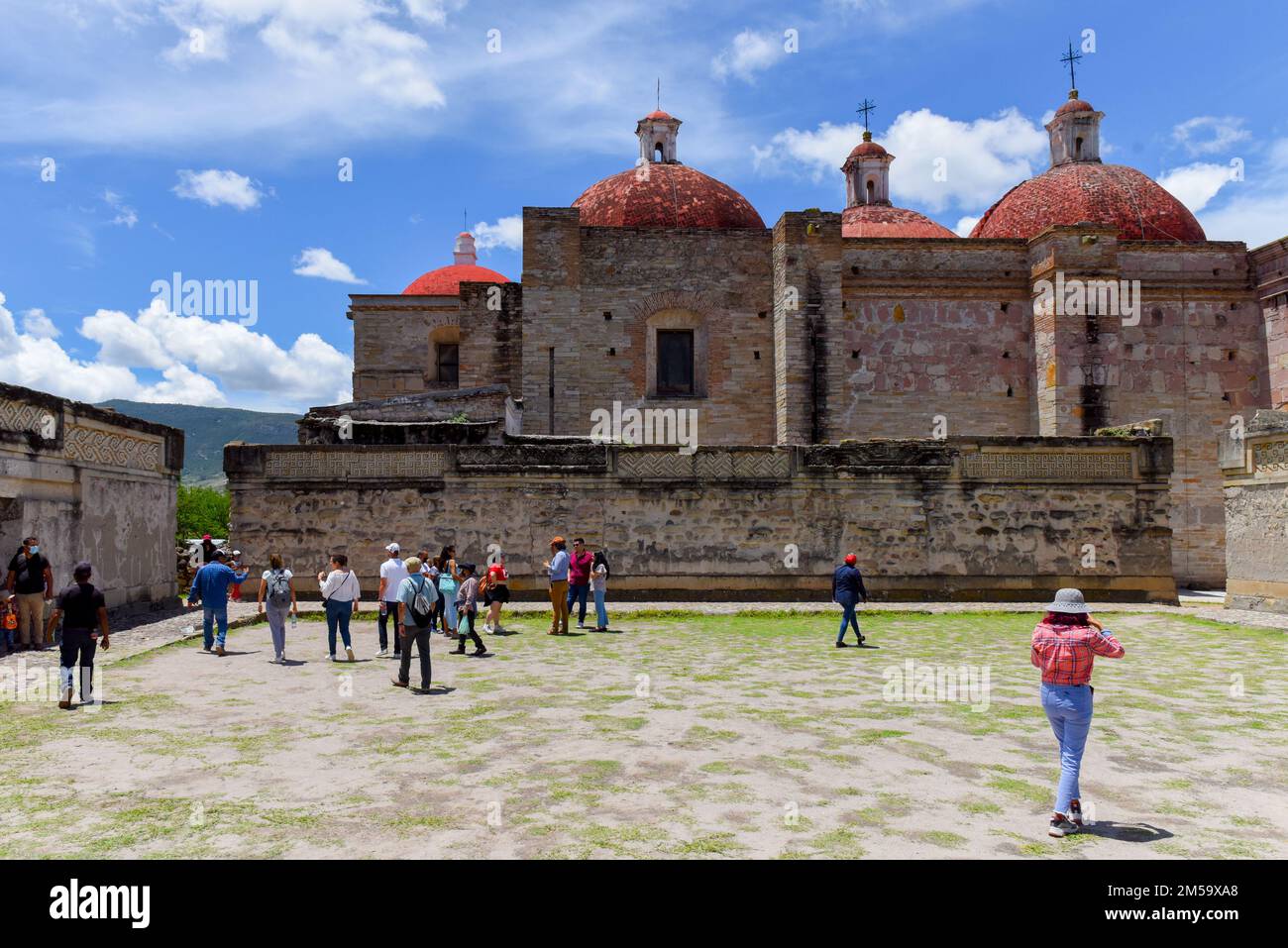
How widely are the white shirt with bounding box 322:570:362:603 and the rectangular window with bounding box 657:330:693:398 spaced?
48.3 feet

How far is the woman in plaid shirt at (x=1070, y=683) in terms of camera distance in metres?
4.29

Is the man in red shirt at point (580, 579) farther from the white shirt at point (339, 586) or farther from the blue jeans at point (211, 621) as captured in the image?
the blue jeans at point (211, 621)

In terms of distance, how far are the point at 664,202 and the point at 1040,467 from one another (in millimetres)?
14657

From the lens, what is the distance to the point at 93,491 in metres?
12.4

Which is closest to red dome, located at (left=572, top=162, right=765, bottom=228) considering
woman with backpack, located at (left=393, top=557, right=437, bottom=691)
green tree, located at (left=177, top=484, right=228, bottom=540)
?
woman with backpack, located at (left=393, top=557, right=437, bottom=691)

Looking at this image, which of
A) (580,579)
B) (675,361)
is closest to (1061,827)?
(580,579)

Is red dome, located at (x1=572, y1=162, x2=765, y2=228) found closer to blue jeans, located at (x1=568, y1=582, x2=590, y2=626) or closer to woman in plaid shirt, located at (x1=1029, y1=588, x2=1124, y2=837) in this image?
blue jeans, located at (x1=568, y1=582, x2=590, y2=626)

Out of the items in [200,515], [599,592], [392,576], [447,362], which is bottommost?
[599,592]

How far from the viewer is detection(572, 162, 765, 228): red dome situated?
85.7 ft

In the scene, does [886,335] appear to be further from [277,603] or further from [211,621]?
[211,621]
